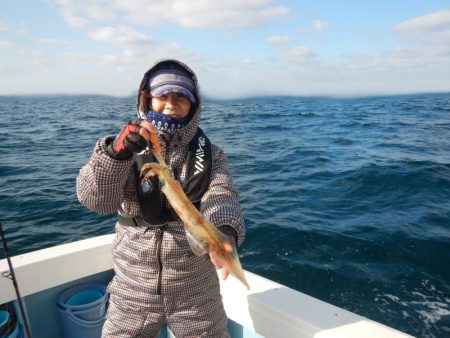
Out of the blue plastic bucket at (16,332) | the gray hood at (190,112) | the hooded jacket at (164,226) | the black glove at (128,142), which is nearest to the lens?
the black glove at (128,142)

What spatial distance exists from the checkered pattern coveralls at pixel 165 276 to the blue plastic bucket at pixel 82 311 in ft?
3.71

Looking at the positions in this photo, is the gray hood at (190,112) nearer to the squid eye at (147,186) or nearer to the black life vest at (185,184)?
the black life vest at (185,184)

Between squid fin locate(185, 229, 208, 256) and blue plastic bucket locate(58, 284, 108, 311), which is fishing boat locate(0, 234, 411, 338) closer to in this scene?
blue plastic bucket locate(58, 284, 108, 311)

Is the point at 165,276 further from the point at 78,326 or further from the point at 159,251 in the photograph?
the point at 78,326

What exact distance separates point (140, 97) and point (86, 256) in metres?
2.09

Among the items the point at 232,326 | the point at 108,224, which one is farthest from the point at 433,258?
the point at 108,224

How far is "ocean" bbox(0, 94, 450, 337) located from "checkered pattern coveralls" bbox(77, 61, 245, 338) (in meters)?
3.63

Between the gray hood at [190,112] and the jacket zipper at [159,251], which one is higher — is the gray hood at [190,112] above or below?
above

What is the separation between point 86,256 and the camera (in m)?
3.99

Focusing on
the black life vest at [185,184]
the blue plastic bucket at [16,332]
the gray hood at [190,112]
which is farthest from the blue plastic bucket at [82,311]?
the gray hood at [190,112]

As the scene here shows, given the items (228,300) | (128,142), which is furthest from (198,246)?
(228,300)

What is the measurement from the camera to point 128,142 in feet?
7.03

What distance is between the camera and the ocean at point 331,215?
5.84 metres

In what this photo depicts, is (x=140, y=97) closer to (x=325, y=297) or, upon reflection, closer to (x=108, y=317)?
(x=108, y=317)
